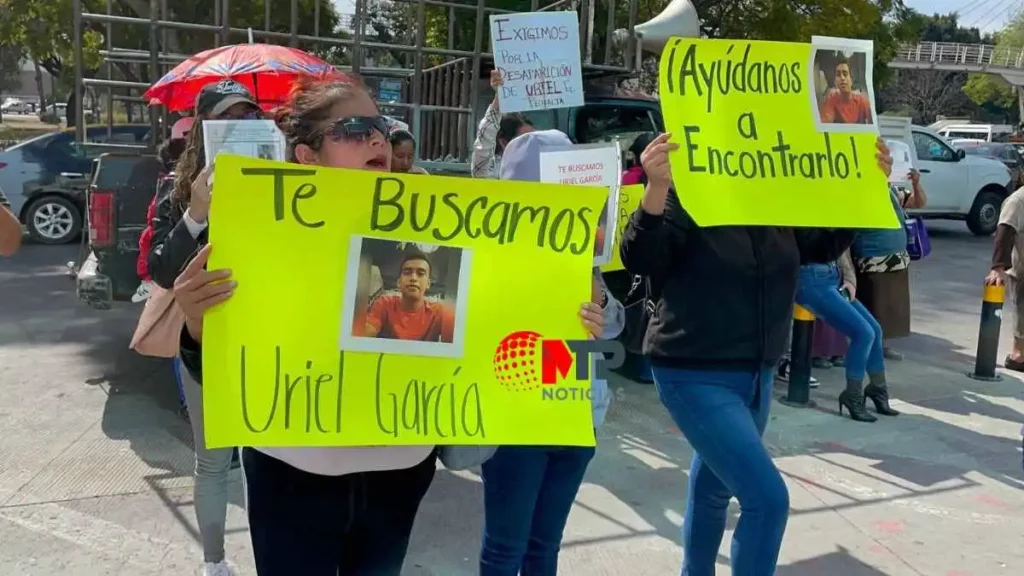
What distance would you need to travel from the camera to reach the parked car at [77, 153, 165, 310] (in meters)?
5.94

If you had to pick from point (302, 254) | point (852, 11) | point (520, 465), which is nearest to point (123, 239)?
point (520, 465)

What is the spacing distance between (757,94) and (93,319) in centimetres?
723

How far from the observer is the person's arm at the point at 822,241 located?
326cm

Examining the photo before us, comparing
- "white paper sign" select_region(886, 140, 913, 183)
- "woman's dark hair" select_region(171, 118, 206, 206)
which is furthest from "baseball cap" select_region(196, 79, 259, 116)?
"white paper sign" select_region(886, 140, 913, 183)

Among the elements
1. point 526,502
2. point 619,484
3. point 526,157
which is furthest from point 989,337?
point 526,502

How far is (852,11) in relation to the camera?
57.8 ft

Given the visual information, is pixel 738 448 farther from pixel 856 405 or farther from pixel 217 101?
pixel 856 405

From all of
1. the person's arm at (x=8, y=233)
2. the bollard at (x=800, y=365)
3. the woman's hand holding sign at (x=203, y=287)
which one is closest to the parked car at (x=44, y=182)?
the bollard at (x=800, y=365)

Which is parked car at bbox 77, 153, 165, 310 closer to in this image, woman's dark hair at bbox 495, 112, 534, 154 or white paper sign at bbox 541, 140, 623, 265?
woman's dark hair at bbox 495, 112, 534, 154

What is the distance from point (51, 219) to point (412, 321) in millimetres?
12465

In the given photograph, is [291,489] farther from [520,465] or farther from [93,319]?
[93,319]

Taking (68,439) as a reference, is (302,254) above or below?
above

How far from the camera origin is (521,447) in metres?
2.79

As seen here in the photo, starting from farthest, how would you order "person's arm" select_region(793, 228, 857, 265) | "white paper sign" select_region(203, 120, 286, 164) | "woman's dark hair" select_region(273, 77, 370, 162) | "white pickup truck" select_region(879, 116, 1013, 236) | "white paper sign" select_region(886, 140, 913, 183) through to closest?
"white pickup truck" select_region(879, 116, 1013, 236), "white paper sign" select_region(886, 140, 913, 183), "person's arm" select_region(793, 228, 857, 265), "white paper sign" select_region(203, 120, 286, 164), "woman's dark hair" select_region(273, 77, 370, 162)
